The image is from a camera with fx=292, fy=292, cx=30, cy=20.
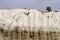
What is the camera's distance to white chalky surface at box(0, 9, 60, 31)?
33994 mm

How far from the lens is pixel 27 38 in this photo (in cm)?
3347

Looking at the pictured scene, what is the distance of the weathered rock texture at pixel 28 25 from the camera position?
33281mm

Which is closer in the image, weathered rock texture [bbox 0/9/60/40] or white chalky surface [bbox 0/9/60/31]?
weathered rock texture [bbox 0/9/60/40]

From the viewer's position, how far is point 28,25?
34469 millimetres

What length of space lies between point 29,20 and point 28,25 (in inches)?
48.0

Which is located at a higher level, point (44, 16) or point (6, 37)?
point (44, 16)

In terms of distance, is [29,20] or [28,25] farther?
[29,20]

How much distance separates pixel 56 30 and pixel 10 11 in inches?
255

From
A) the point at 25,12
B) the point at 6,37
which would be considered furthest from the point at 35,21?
the point at 6,37

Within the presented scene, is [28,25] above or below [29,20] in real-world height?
below

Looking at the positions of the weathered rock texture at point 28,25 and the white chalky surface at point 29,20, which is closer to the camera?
the weathered rock texture at point 28,25

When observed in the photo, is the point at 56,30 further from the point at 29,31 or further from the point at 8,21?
the point at 8,21

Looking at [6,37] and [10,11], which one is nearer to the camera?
[6,37]

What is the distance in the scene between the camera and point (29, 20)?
35.5 m
